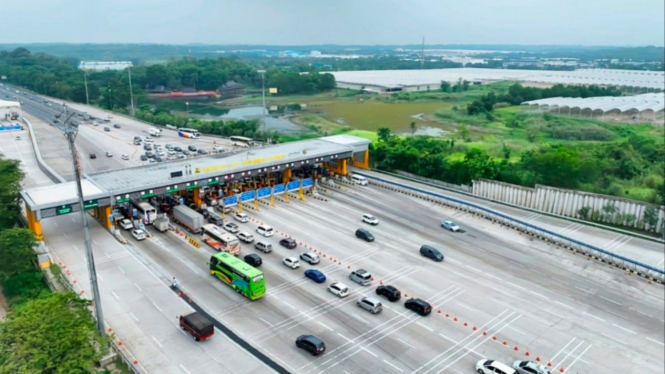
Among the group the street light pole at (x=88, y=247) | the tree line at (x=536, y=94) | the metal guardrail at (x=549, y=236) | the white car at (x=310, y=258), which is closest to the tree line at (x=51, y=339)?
the street light pole at (x=88, y=247)

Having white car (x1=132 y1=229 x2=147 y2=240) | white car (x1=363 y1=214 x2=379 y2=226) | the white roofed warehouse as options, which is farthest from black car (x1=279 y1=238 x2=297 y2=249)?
the white roofed warehouse

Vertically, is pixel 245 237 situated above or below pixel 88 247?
below

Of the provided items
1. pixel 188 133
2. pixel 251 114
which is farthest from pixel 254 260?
pixel 251 114

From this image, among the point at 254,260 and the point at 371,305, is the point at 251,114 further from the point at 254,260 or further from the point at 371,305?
the point at 371,305

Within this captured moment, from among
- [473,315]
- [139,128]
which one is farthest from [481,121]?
[473,315]

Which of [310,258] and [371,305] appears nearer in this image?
[371,305]

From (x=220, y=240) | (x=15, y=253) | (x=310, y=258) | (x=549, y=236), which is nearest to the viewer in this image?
(x=15, y=253)
